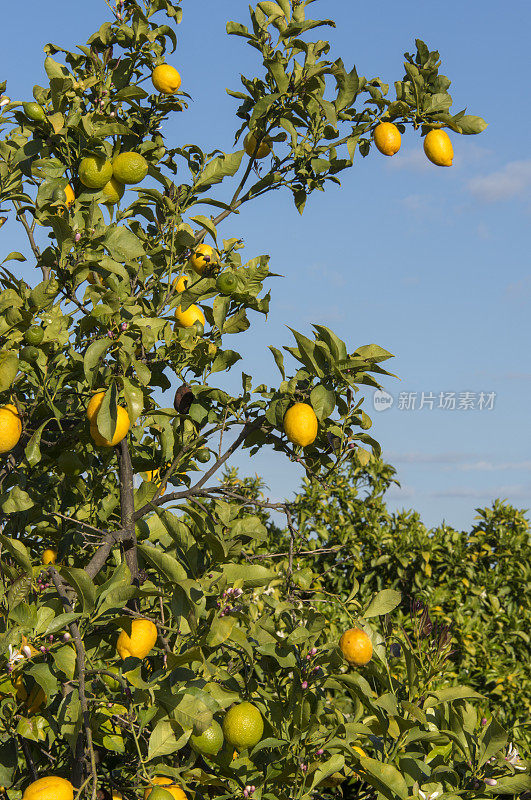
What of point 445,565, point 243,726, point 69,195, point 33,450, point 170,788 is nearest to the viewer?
point 170,788

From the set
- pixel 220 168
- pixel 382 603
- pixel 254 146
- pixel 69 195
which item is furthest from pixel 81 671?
pixel 254 146

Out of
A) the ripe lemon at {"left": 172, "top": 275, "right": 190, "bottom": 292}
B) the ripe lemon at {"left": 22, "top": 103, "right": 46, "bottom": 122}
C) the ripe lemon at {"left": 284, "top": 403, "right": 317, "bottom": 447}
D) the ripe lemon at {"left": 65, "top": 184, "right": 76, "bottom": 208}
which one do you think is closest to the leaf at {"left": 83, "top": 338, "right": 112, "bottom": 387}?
the ripe lemon at {"left": 172, "top": 275, "right": 190, "bottom": 292}

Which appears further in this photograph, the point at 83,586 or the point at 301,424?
the point at 301,424

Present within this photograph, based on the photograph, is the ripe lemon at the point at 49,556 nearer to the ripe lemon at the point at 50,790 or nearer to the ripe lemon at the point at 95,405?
the ripe lemon at the point at 95,405

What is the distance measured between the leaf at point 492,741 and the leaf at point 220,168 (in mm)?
2066

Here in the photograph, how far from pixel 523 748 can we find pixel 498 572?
4.62ft

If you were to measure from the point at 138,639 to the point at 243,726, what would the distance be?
0.40 meters

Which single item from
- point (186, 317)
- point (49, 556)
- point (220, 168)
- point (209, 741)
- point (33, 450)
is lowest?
point (209, 741)

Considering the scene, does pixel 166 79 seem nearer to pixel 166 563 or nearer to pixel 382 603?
pixel 166 563

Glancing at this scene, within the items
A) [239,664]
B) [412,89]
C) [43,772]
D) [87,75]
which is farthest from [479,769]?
[87,75]

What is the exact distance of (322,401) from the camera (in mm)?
2307

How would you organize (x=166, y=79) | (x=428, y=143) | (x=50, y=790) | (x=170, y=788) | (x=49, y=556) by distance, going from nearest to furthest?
(x=50, y=790) → (x=170, y=788) → (x=428, y=143) → (x=166, y=79) → (x=49, y=556)

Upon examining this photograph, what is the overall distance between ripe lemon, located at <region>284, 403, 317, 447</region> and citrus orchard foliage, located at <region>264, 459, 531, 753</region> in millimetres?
2688

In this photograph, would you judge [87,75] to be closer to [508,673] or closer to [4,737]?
[4,737]
